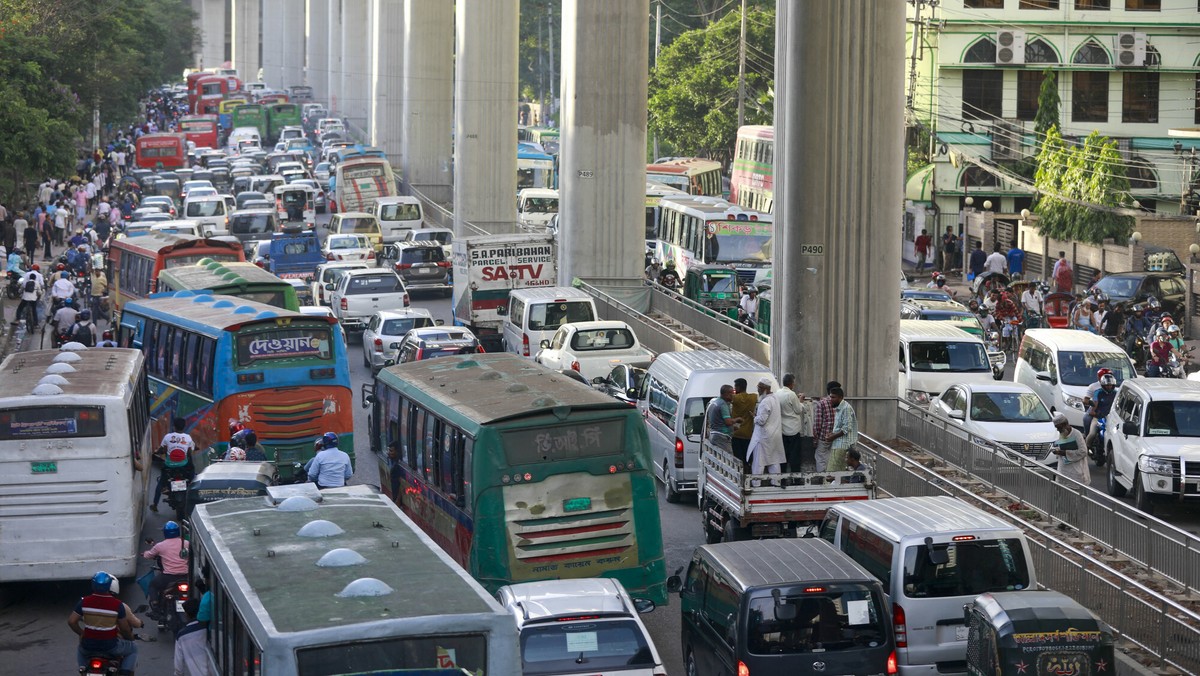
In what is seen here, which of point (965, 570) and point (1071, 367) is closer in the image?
point (965, 570)

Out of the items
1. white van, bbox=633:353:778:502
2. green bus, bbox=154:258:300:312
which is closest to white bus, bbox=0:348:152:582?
white van, bbox=633:353:778:502

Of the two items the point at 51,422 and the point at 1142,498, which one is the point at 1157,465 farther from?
the point at 51,422

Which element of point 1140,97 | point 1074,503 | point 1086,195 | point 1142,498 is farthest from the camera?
point 1140,97

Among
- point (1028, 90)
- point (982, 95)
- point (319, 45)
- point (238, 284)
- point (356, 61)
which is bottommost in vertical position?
point (238, 284)

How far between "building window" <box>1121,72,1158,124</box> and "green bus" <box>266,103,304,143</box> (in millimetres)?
63211

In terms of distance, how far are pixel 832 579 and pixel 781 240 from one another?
1276cm

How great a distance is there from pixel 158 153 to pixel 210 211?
28.0 m

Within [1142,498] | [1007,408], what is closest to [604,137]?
[1007,408]

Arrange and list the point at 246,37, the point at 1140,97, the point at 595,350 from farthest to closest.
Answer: the point at 246,37 < the point at 1140,97 < the point at 595,350

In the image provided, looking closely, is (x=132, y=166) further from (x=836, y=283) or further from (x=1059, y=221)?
(x=836, y=283)

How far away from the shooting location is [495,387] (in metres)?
17.0

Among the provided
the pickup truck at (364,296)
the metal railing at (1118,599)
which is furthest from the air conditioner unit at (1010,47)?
the metal railing at (1118,599)

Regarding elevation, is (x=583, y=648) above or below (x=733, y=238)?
below

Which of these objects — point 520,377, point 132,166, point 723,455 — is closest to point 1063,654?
point 723,455
